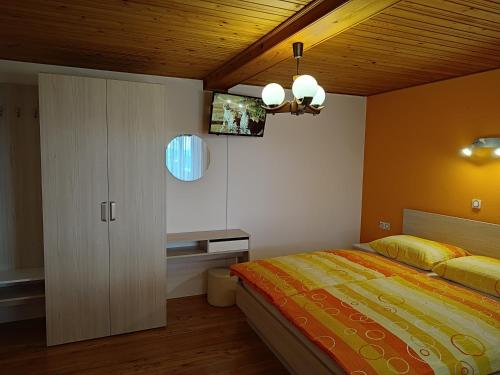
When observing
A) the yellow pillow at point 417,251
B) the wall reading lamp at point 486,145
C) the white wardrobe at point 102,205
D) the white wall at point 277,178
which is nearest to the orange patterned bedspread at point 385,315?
the yellow pillow at point 417,251

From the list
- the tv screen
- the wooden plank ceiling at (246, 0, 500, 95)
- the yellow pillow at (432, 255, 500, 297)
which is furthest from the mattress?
the wooden plank ceiling at (246, 0, 500, 95)

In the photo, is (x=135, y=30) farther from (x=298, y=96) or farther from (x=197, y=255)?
(x=197, y=255)

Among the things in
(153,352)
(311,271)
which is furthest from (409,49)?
(153,352)

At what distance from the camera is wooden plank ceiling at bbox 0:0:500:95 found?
6.67ft

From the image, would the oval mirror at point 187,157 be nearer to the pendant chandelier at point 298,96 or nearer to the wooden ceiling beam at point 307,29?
the wooden ceiling beam at point 307,29

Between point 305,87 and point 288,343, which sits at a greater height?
point 305,87

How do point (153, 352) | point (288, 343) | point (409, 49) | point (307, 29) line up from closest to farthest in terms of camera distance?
point (307, 29) < point (288, 343) < point (409, 49) < point (153, 352)

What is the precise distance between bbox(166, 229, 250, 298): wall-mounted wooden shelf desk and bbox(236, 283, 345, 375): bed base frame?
0.73 meters

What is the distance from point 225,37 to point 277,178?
2136 mm

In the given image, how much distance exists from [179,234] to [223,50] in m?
2.00

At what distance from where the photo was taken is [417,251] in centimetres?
329

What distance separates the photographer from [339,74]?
11.8 ft

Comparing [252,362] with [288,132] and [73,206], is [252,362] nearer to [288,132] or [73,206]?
[73,206]

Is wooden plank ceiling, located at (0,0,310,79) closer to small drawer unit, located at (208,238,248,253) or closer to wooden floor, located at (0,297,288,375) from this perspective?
small drawer unit, located at (208,238,248,253)
